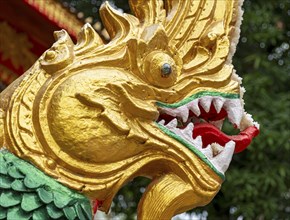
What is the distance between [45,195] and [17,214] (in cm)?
6

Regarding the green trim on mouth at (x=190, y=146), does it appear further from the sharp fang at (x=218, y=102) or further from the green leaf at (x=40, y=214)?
the green leaf at (x=40, y=214)

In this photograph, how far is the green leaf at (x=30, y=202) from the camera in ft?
4.13

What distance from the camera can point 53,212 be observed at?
1.27 m

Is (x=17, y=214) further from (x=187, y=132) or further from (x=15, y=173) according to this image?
(x=187, y=132)

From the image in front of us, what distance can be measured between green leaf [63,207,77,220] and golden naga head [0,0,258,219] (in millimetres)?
48

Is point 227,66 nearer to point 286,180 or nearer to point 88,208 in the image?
point 88,208

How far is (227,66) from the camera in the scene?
1.51 metres

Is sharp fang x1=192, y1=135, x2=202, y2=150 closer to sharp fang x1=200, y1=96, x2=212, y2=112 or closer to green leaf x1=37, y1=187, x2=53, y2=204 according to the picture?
sharp fang x1=200, y1=96, x2=212, y2=112

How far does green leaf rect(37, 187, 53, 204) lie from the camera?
4.18 ft

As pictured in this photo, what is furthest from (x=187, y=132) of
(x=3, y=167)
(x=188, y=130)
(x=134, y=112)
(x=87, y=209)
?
(x=3, y=167)

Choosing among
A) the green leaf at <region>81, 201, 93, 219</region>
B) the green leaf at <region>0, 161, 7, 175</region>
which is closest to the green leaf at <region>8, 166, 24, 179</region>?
the green leaf at <region>0, 161, 7, 175</region>

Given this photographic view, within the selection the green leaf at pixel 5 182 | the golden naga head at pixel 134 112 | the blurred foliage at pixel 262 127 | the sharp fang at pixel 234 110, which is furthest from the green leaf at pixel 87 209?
the blurred foliage at pixel 262 127

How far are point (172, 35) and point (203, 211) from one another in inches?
102

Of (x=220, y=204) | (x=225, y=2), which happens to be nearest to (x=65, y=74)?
(x=225, y=2)
